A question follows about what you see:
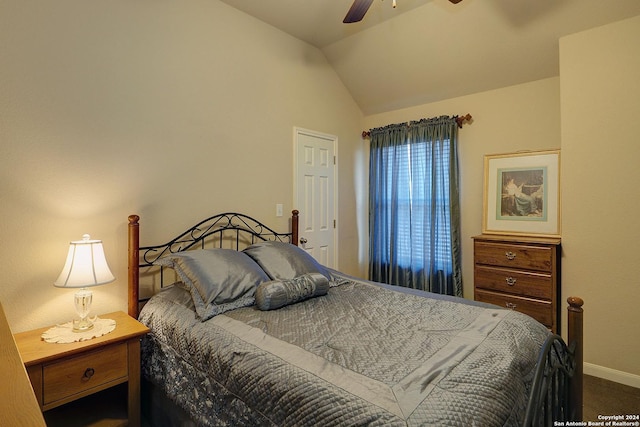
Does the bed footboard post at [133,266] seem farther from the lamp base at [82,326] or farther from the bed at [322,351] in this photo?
the lamp base at [82,326]

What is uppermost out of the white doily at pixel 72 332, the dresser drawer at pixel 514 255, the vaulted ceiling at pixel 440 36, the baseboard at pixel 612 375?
the vaulted ceiling at pixel 440 36

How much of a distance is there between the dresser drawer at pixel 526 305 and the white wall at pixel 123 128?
2006 mm

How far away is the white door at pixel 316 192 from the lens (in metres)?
3.41

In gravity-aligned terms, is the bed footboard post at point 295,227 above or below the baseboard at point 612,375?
above

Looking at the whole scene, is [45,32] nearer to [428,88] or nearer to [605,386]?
[428,88]

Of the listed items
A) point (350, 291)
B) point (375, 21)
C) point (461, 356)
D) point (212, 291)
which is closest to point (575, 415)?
point (461, 356)

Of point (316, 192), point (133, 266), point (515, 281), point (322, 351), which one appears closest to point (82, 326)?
point (133, 266)

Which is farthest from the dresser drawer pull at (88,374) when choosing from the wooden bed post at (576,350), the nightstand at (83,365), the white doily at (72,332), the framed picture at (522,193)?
the framed picture at (522,193)

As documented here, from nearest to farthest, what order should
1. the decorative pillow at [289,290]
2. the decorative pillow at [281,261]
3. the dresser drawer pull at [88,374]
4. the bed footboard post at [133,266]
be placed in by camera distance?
the dresser drawer pull at [88,374]
the decorative pillow at [289,290]
the bed footboard post at [133,266]
the decorative pillow at [281,261]

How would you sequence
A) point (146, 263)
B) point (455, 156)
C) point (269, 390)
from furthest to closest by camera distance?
point (455, 156), point (146, 263), point (269, 390)

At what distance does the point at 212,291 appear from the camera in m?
1.90

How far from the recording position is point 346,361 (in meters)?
1.29

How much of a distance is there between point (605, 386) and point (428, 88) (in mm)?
3054

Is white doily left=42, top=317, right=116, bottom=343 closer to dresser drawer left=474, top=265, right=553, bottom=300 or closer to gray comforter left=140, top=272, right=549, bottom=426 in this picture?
gray comforter left=140, top=272, right=549, bottom=426
